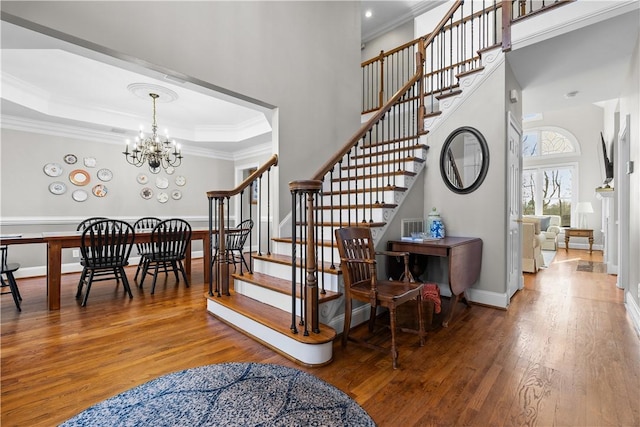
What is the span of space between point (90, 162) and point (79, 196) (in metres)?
0.64

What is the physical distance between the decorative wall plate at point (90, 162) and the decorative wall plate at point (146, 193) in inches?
35.0

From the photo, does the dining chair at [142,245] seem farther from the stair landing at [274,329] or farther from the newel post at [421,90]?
the newel post at [421,90]

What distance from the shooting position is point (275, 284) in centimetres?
256

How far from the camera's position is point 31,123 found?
4.62 meters

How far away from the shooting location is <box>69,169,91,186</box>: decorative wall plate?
16.5 ft

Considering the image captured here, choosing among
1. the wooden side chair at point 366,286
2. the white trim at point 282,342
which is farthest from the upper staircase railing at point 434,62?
the white trim at point 282,342

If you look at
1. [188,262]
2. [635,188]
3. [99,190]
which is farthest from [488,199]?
[99,190]

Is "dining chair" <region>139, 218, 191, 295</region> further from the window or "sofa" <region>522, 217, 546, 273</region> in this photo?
the window

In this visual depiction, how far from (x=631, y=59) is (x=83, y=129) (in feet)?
25.2

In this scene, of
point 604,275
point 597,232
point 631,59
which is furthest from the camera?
point 597,232

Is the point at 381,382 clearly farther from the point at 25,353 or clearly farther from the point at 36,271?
the point at 36,271

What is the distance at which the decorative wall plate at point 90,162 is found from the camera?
5.16 m

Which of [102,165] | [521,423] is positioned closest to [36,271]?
[102,165]

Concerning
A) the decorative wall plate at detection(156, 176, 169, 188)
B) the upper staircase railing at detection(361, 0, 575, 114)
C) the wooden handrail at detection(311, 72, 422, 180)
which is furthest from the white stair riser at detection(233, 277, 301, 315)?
the decorative wall plate at detection(156, 176, 169, 188)
